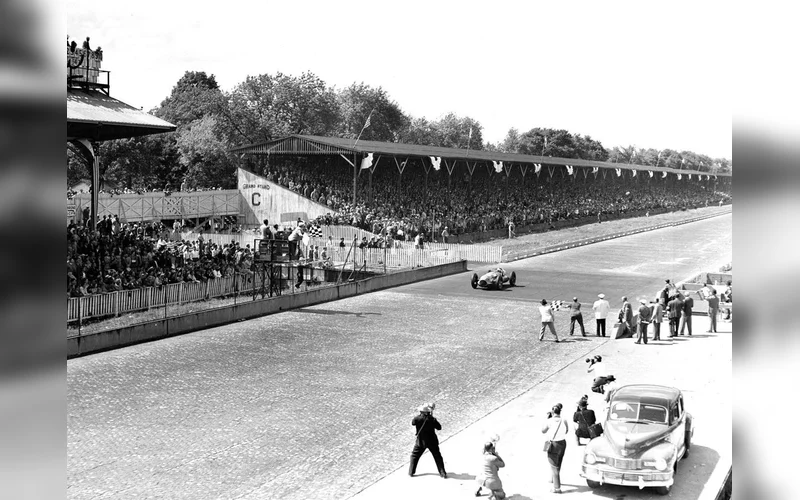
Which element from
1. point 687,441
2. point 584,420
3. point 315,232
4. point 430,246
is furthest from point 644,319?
point 315,232

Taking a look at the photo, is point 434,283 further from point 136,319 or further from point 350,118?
point 350,118

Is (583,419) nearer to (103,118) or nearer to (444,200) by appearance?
(103,118)

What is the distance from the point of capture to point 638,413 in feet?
37.1

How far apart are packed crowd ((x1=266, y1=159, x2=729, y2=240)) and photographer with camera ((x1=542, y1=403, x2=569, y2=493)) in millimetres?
29612

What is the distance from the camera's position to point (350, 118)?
7369cm

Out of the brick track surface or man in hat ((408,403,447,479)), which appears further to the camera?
the brick track surface

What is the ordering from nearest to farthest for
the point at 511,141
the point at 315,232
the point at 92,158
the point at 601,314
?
the point at 601,314 → the point at 92,158 → the point at 315,232 → the point at 511,141

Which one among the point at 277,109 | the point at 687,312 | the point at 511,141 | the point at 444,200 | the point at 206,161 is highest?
the point at 511,141

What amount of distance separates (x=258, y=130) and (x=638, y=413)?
53.6 metres

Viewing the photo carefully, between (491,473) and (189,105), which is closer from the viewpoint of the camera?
(491,473)

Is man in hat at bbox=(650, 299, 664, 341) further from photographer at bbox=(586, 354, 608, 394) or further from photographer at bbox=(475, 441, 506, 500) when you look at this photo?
photographer at bbox=(475, 441, 506, 500)

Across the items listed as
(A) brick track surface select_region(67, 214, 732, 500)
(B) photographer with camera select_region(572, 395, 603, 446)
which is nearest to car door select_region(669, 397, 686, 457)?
(B) photographer with camera select_region(572, 395, 603, 446)

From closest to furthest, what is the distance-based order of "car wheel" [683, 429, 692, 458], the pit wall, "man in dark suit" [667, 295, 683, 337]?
"car wheel" [683, 429, 692, 458], the pit wall, "man in dark suit" [667, 295, 683, 337]

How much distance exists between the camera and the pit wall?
1878cm
